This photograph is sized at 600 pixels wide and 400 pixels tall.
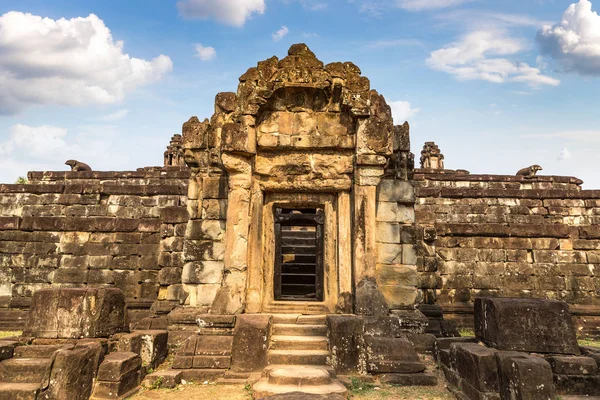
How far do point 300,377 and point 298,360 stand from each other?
74 cm

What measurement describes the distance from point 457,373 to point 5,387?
5.97 metres

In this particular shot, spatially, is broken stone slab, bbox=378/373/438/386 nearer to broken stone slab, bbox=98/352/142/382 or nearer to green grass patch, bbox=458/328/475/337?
broken stone slab, bbox=98/352/142/382

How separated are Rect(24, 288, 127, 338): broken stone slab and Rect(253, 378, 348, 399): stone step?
8.69 feet

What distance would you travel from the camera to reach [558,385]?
478cm

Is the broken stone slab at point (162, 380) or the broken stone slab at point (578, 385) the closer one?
the broken stone slab at point (578, 385)

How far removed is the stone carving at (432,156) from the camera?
22.6 metres

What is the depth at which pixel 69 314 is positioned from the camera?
18.7 feet

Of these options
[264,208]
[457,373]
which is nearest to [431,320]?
[457,373]

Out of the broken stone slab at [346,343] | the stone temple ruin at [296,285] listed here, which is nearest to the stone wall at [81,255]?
the stone temple ruin at [296,285]

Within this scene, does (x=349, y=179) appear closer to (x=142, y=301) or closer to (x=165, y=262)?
(x=165, y=262)

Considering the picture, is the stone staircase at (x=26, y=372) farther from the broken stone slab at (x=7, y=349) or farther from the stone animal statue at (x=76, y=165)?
the stone animal statue at (x=76, y=165)

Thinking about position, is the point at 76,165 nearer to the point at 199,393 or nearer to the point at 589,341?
the point at 199,393

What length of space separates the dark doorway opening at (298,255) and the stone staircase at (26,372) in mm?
4274

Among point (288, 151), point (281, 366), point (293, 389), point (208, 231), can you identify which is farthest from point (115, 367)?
point (288, 151)
